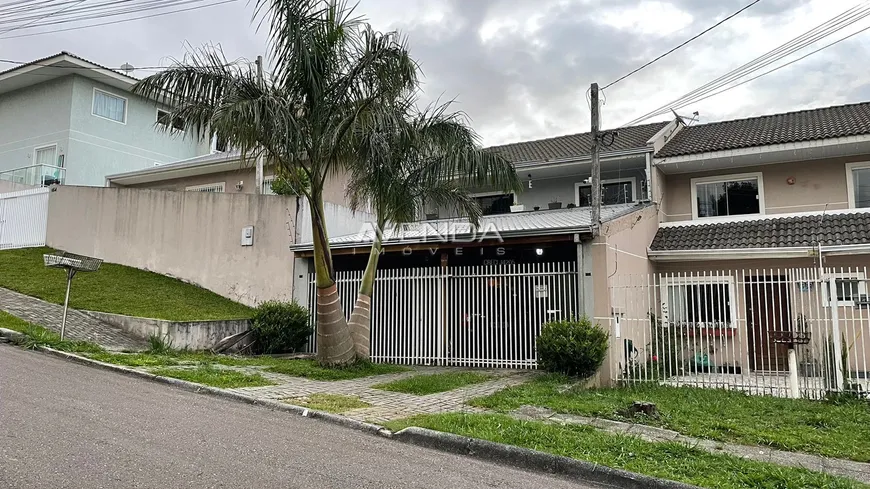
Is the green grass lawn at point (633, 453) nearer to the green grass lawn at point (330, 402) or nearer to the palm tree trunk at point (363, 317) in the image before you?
the green grass lawn at point (330, 402)

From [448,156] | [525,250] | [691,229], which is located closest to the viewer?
[448,156]

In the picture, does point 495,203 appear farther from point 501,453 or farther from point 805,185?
→ point 501,453

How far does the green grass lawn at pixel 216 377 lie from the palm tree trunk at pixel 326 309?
4.15 feet

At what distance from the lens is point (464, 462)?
525cm

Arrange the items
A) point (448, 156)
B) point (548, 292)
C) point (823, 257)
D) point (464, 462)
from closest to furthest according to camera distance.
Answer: point (464, 462)
point (448, 156)
point (548, 292)
point (823, 257)

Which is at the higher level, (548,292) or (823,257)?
(823,257)

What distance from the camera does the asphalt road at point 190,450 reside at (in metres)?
4.14

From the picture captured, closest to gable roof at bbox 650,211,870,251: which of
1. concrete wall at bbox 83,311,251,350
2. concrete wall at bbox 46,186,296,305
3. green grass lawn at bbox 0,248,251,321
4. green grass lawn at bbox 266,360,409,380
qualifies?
green grass lawn at bbox 266,360,409,380

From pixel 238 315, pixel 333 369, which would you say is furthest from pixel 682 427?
pixel 238 315

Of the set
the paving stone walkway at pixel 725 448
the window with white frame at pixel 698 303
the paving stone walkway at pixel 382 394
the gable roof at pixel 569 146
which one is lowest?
the paving stone walkway at pixel 725 448

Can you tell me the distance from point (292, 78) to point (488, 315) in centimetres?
583

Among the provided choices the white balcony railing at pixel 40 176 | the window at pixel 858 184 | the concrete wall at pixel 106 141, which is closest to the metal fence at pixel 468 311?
the window at pixel 858 184

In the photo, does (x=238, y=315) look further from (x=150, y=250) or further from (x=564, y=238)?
(x=564, y=238)

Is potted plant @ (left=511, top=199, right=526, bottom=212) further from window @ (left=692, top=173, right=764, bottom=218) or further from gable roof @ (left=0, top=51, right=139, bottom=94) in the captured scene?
gable roof @ (left=0, top=51, right=139, bottom=94)
